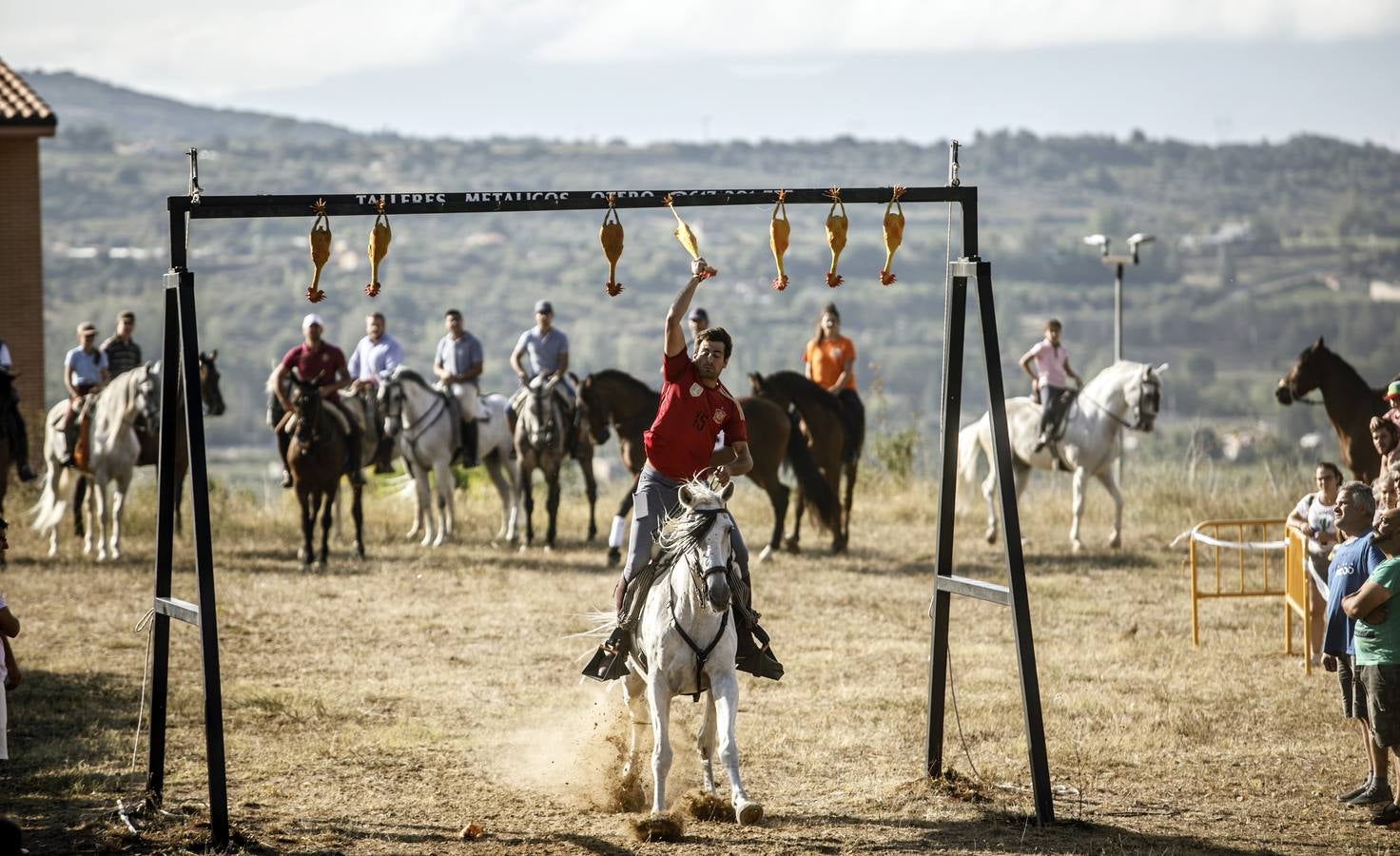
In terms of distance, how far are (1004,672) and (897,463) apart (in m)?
9.92

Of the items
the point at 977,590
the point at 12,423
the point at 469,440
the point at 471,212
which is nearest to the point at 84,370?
the point at 12,423

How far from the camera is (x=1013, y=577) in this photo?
7.34m

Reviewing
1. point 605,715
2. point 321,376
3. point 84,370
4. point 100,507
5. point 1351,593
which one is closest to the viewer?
point 1351,593

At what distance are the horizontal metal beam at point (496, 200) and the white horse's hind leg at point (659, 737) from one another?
2257 millimetres

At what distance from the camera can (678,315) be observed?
23.5ft

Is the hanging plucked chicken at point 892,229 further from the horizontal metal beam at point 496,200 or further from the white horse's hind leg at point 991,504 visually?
the white horse's hind leg at point 991,504

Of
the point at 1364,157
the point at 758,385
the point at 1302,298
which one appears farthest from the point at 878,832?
the point at 1364,157

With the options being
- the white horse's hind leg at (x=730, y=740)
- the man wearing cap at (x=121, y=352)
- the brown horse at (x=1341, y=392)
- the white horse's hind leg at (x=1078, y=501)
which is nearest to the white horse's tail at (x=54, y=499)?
the man wearing cap at (x=121, y=352)

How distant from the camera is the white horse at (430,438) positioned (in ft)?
56.0

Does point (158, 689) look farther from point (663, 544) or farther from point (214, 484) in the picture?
point (214, 484)

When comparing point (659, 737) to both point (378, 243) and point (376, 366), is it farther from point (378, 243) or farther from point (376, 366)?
point (376, 366)

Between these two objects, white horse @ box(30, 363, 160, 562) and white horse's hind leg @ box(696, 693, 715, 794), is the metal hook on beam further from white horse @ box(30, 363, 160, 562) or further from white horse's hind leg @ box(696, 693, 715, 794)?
white horse @ box(30, 363, 160, 562)

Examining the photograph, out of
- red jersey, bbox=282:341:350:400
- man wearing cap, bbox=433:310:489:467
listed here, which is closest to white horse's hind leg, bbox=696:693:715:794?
red jersey, bbox=282:341:350:400

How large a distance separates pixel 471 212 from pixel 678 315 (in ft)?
3.54
